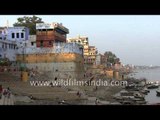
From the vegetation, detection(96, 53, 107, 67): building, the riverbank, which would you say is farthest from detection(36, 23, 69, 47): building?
detection(96, 53, 107, 67): building

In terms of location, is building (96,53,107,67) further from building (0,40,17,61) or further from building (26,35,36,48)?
building (0,40,17,61)

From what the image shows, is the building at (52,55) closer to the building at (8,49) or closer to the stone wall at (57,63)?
the stone wall at (57,63)

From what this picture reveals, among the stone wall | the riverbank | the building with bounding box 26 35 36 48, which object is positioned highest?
the building with bounding box 26 35 36 48

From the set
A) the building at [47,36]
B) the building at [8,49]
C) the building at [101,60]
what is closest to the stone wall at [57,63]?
the building at [8,49]

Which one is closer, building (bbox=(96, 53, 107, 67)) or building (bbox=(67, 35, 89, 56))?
building (bbox=(67, 35, 89, 56))

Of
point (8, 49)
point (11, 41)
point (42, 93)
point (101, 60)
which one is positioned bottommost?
point (42, 93)

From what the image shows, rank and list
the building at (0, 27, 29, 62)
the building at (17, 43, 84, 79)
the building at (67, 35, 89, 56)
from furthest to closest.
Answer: the building at (17, 43, 84, 79) < the building at (0, 27, 29, 62) < the building at (67, 35, 89, 56)

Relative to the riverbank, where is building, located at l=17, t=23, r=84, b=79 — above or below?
above

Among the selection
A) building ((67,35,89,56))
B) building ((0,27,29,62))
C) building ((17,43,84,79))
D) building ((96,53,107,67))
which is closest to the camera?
building ((67,35,89,56))

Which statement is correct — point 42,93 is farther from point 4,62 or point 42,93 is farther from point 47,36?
point 47,36

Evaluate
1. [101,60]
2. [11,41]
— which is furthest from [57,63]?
[101,60]
